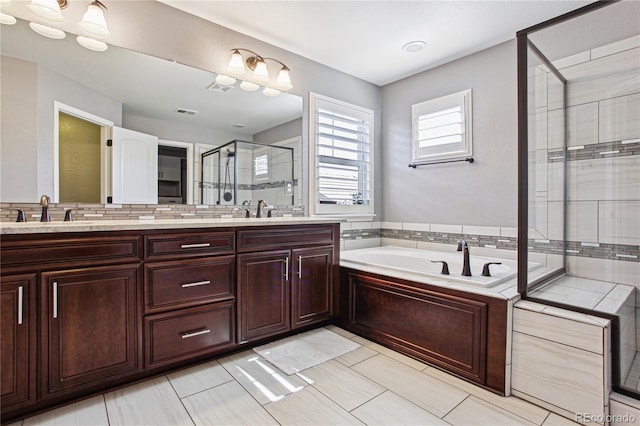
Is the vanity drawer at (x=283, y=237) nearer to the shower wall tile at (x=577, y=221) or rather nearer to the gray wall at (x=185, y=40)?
the gray wall at (x=185, y=40)

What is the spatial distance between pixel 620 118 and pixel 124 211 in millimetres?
3182

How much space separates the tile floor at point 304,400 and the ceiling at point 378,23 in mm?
2468

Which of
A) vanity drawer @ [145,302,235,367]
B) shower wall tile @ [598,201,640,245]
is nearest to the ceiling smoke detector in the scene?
shower wall tile @ [598,201,640,245]

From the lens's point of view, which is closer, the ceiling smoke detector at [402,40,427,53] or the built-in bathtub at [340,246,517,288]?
the built-in bathtub at [340,246,517,288]

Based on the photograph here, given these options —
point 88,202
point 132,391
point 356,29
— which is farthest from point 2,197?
point 356,29

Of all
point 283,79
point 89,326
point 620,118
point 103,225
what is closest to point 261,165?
point 283,79

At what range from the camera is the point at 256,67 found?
268 centimetres

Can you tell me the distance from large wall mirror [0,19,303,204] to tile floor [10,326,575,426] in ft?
3.89

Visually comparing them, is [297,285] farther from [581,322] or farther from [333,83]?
[333,83]

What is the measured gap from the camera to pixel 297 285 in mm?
2402

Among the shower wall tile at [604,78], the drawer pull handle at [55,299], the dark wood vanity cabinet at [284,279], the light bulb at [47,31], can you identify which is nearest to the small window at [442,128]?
the shower wall tile at [604,78]

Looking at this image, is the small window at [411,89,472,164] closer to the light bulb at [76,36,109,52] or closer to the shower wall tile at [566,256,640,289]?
the shower wall tile at [566,256,640,289]

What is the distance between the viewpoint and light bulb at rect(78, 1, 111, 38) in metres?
1.91

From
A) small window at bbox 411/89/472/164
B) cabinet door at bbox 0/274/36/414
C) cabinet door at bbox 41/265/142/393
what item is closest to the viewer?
cabinet door at bbox 0/274/36/414
